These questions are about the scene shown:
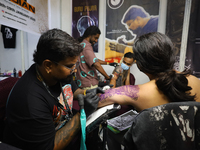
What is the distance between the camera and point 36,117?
0.68 metres

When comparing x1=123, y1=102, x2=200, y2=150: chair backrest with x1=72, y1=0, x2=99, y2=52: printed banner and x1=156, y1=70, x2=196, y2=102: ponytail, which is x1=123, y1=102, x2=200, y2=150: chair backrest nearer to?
x1=156, y1=70, x2=196, y2=102: ponytail

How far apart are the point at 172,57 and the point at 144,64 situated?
0.22 meters

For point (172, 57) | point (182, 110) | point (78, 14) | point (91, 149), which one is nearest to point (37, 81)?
point (91, 149)

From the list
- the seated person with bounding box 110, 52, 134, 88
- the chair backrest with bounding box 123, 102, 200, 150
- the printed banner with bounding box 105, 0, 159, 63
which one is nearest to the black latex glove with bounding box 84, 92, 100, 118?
the chair backrest with bounding box 123, 102, 200, 150

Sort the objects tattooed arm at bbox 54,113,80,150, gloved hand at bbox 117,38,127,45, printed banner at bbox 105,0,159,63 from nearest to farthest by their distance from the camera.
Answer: tattooed arm at bbox 54,113,80,150 → printed banner at bbox 105,0,159,63 → gloved hand at bbox 117,38,127,45

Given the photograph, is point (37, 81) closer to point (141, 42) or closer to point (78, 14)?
point (141, 42)

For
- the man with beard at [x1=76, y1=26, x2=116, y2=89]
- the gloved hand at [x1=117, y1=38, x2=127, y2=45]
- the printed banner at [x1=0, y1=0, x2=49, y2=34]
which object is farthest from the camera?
the gloved hand at [x1=117, y1=38, x2=127, y2=45]

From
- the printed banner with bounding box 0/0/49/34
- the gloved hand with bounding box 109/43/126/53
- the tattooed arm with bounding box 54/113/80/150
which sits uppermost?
the printed banner with bounding box 0/0/49/34

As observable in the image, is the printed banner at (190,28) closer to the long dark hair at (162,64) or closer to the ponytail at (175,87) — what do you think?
the long dark hair at (162,64)

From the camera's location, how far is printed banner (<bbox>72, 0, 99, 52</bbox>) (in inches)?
112

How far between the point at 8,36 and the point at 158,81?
9.06 ft

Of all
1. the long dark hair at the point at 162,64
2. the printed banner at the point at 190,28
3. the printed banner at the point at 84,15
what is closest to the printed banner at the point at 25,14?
the printed banner at the point at 84,15

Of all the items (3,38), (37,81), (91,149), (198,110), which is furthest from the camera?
(3,38)

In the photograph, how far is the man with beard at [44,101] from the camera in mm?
677
